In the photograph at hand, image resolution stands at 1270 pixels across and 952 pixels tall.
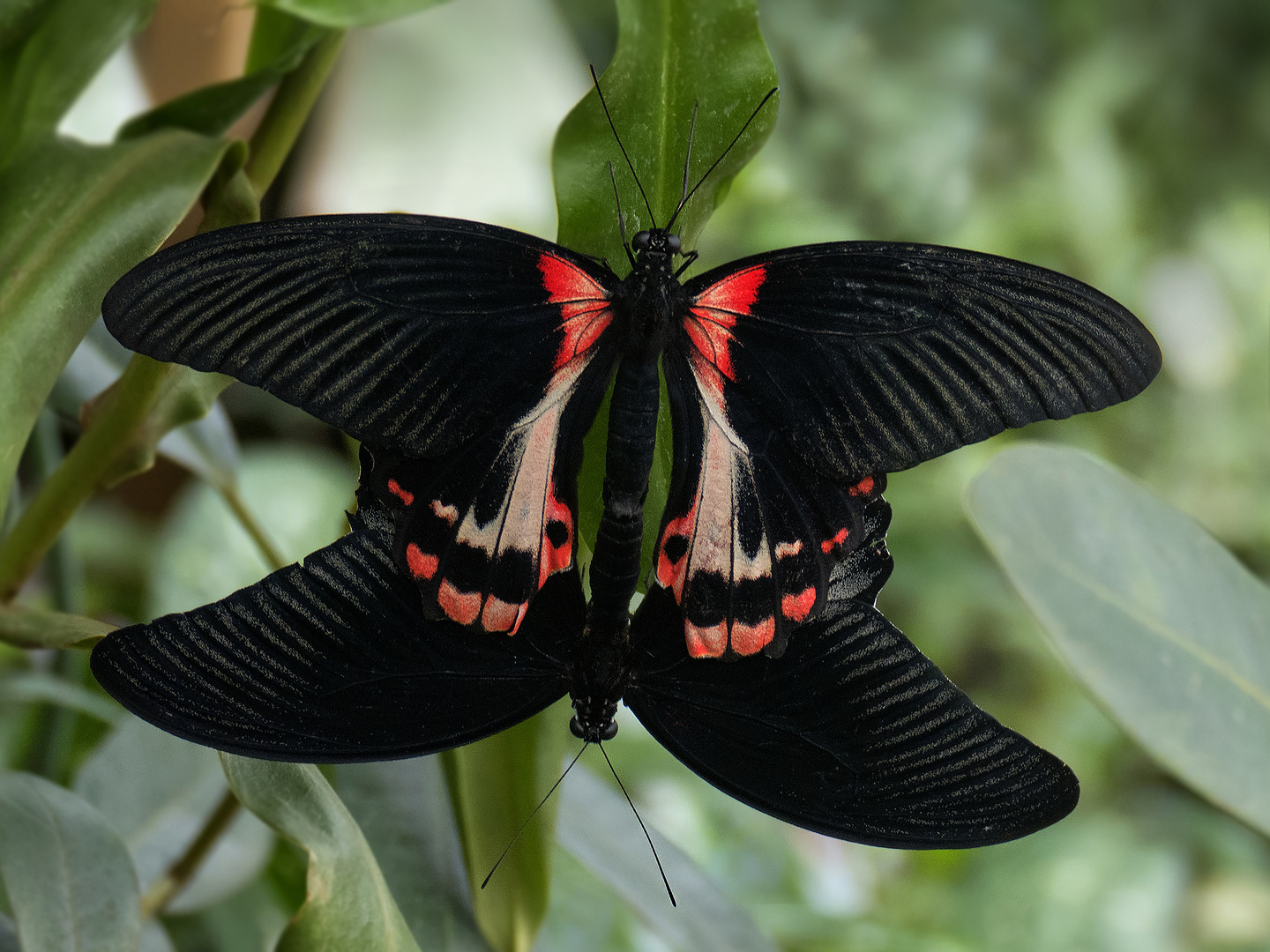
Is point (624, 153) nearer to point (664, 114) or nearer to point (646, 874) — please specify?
point (664, 114)

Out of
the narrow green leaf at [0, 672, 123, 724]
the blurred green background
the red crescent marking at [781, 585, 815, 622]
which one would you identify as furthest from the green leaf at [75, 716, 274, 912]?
the blurred green background

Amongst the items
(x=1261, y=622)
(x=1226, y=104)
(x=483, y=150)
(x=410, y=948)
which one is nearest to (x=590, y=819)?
(x=410, y=948)

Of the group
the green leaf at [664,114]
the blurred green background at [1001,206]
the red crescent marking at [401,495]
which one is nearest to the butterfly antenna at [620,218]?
the green leaf at [664,114]

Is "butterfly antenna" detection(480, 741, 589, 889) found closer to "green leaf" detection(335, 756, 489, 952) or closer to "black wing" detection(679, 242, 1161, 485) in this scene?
"green leaf" detection(335, 756, 489, 952)

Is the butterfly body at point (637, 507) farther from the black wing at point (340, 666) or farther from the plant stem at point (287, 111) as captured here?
the plant stem at point (287, 111)

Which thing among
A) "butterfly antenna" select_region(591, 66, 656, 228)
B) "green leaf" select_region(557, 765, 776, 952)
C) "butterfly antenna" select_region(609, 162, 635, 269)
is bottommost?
"green leaf" select_region(557, 765, 776, 952)

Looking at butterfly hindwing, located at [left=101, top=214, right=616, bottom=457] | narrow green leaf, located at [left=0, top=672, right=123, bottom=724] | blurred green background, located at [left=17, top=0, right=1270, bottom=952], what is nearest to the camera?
butterfly hindwing, located at [left=101, top=214, right=616, bottom=457]

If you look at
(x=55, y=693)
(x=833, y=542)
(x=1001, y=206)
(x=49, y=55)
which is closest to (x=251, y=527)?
(x=55, y=693)
